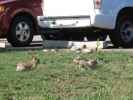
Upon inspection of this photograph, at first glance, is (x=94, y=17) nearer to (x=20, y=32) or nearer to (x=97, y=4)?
(x=97, y=4)

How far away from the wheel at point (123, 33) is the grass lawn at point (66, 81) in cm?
418

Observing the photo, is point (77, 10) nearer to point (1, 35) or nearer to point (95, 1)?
point (95, 1)

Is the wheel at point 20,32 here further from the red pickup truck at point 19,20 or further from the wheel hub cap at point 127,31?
the wheel hub cap at point 127,31

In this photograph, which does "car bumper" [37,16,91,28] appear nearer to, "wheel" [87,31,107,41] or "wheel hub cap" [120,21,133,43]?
"wheel" [87,31,107,41]

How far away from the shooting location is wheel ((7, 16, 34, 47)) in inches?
607

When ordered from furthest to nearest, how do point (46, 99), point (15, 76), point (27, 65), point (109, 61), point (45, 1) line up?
1. point (45, 1)
2. point (109, 61)
3. point (27, 65)
4. point (15, 76)
5. point (46, 99)

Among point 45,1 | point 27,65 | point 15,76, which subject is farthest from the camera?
point 45,1

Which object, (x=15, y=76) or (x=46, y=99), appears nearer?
(x=46, y=99)

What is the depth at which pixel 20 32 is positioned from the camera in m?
15.5

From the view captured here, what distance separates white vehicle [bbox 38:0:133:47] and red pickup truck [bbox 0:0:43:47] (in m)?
0.40

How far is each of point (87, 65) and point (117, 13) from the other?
564 centimetres

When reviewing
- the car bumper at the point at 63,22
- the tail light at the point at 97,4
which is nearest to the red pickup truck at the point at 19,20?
the car bumper at the point at 63,22

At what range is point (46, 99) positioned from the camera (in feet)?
22.9

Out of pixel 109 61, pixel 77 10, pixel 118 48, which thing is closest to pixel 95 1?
pixel 77 10
